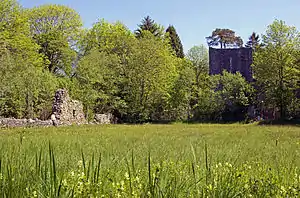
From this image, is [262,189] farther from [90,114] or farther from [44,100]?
[90,114]

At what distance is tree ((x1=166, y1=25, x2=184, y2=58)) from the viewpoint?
181 ft

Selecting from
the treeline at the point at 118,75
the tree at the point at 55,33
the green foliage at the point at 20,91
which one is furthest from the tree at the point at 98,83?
the tree at the point at 55,33

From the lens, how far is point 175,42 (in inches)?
2185

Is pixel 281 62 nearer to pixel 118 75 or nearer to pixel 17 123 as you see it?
pixel 118 75

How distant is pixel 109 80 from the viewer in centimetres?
3281

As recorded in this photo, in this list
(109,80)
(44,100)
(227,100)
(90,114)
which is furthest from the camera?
(227,100)

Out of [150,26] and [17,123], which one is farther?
[150,26]

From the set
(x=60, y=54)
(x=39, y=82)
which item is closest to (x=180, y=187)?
(x=39, y=82)

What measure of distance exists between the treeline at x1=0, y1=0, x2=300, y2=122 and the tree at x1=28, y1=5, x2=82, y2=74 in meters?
0.11

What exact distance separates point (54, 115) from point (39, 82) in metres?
3.09

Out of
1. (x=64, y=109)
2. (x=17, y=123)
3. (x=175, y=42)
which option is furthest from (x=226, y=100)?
(x=175, y=42)

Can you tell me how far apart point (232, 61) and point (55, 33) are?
2149 cm

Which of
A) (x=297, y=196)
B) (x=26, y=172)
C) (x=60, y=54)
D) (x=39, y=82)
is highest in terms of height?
(x=60, y=54)

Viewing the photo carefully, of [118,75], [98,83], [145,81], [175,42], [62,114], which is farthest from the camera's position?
[175,42]
